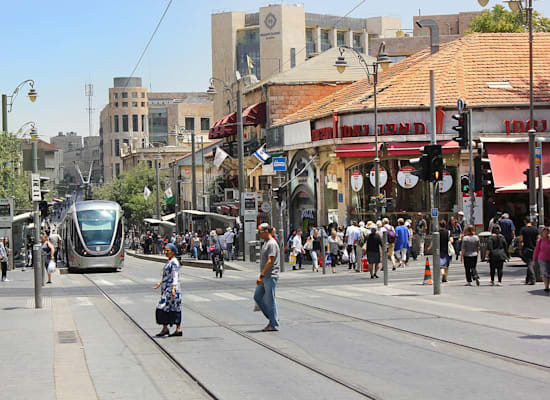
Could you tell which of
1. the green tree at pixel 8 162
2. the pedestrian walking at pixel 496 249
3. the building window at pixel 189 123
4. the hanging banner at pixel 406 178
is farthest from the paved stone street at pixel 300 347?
the building window at pixel 189 123

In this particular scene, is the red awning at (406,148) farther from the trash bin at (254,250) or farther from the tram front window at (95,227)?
the tram front window at (95,227)

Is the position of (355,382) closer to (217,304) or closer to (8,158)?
(217,304)

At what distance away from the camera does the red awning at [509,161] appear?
38.1 m

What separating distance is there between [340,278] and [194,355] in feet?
55.1

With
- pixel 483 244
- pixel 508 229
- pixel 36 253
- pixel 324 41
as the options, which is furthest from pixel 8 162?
pixel 324 41

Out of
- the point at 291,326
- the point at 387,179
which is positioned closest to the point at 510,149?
the point at 387,179

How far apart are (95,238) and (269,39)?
91.8m

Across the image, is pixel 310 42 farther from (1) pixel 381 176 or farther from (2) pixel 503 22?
(1) pixel 381 176

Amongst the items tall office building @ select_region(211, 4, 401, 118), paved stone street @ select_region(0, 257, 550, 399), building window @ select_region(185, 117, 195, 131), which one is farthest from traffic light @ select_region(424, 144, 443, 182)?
building window @ select_region(185, 117, 195, 131)

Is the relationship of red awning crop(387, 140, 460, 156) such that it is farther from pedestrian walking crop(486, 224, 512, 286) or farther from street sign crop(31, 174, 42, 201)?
street sign crop(31, 174, 42, 201)

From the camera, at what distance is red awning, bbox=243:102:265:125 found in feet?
184

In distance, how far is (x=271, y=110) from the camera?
5659 cm

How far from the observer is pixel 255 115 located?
186 ft

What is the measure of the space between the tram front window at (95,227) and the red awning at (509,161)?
1706 cm
